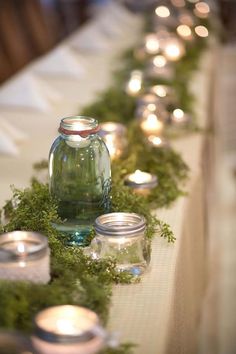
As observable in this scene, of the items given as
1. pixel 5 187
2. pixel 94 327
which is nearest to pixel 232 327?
pixel 5 187

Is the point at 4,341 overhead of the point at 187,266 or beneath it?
beneath

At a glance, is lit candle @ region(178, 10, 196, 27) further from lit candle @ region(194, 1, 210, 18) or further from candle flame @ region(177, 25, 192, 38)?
candle flame @ region(177, 25, 192, 38)

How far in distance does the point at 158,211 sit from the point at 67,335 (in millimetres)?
1089

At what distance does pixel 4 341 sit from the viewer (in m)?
1.44

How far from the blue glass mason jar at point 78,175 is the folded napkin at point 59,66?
108 inches

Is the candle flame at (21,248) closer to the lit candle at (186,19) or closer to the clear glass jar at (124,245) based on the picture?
the clear glass jar at (124,245)

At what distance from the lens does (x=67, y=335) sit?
143 cm

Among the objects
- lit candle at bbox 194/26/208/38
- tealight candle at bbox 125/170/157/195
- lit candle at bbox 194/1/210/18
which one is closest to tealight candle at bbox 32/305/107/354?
tealight candle at bbox 125/170/157/195

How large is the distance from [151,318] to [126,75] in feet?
10.1

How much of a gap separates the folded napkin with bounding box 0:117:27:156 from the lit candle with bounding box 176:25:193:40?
3.02m

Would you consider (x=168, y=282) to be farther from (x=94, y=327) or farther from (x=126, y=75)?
(x=126, y=75)

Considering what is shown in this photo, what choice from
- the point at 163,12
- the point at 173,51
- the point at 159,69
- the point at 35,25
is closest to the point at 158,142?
the point at 159,69

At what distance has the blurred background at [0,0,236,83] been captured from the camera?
606 centimetres

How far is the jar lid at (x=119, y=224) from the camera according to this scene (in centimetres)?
186
